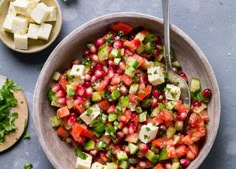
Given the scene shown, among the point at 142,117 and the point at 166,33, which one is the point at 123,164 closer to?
the point at 142,117

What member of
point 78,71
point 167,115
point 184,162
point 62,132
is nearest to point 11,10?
point 78,71

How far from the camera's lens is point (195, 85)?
2.85m

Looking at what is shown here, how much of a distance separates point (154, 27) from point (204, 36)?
1.18 ft

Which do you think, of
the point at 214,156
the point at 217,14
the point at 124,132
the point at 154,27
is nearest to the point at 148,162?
the point at 124,132

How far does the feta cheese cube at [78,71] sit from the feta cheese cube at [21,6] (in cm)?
45

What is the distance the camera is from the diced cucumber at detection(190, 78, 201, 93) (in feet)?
9.34

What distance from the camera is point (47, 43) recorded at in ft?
9.90

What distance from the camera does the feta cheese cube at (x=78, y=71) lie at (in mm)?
2838

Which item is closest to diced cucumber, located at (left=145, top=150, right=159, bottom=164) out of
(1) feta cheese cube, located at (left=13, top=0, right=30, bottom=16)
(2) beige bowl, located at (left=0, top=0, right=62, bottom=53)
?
(2) beige bowl, located at (left=0, top=0, right=62, bottom=53)

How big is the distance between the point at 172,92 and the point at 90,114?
45cm

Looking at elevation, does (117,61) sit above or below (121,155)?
above

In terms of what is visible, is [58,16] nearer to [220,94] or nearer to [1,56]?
[1,56]

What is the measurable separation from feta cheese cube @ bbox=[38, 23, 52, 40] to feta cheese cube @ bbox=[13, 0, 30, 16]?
130mm

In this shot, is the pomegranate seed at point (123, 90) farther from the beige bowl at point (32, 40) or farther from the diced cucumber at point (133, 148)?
the beige bowl at point (32, 40)
